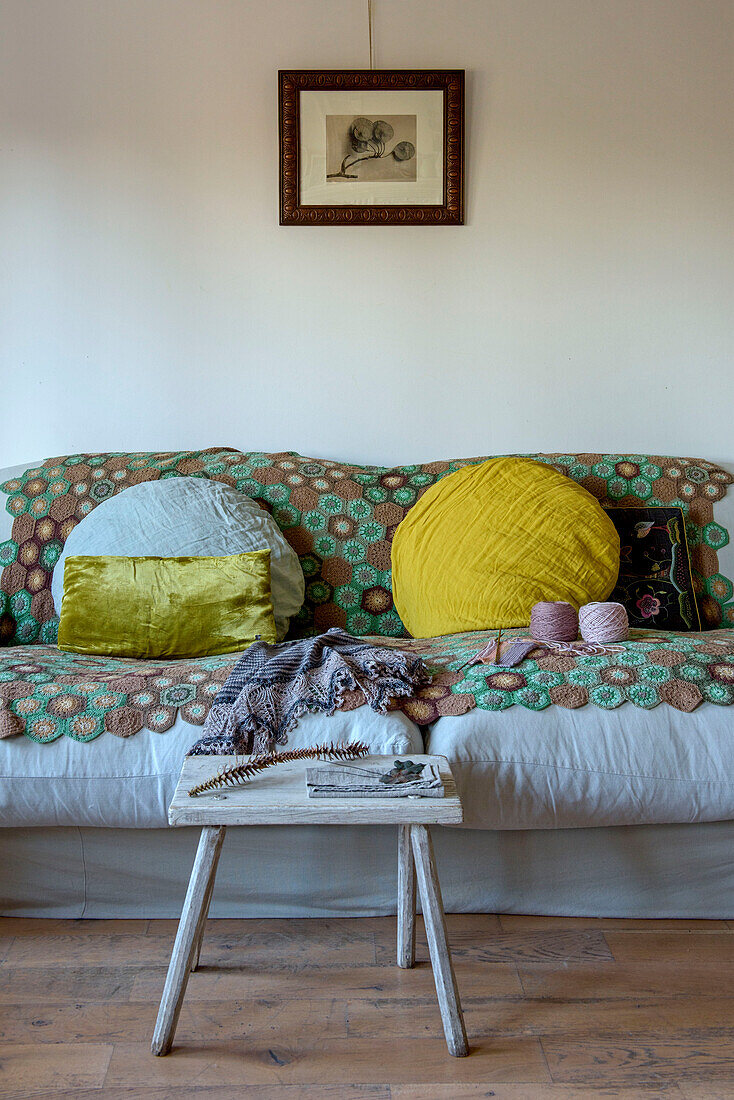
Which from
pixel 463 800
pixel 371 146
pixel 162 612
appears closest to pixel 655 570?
pixel 463 800

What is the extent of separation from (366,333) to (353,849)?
1.71 meters

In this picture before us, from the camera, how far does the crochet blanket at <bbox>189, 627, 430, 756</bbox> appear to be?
66.3 inches

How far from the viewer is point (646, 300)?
2891 millimetres

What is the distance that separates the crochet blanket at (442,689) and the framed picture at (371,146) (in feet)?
5.17

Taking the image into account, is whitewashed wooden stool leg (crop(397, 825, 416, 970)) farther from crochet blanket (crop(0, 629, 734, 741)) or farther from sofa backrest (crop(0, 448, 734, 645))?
sofa backrest (crop(0, 448, 734, 645))

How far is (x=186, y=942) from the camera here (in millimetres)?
1371

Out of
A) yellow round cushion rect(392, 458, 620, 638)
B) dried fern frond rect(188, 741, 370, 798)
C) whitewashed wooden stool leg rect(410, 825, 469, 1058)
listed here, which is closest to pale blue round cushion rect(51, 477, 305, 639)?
yellow round cushion rect(392, 458, 620, 638)

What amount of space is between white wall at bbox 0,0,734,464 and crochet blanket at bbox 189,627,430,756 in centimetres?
117

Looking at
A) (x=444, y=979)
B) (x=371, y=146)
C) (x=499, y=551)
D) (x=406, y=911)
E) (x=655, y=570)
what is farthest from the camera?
(x=371, y=146)

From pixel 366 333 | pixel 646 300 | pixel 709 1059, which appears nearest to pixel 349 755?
pixel 709 1059

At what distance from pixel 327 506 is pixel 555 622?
2.61 feet

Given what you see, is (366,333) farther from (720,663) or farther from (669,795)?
(669,795)

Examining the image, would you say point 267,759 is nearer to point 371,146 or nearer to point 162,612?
point 162,612

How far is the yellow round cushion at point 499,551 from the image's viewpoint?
2.31m
